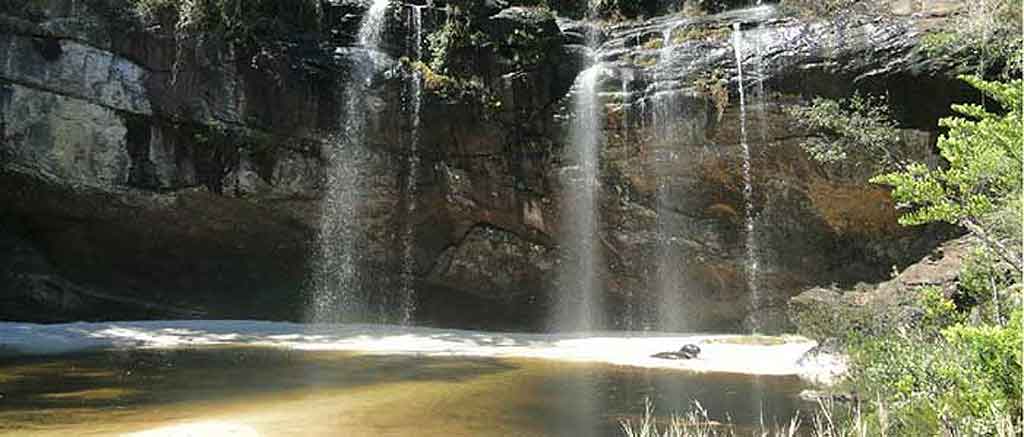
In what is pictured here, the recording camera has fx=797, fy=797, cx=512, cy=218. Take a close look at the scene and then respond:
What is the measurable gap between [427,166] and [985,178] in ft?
51.2

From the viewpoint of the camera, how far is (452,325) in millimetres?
21516

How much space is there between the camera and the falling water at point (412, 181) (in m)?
19.5

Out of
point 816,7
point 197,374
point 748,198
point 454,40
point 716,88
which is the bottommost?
point 197,374

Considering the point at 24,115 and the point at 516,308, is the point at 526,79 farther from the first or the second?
the point at 24,115

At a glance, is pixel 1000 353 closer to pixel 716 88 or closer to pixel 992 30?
pixel 992 30

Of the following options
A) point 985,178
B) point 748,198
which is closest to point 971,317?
point 985,178

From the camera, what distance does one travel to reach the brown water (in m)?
7.82

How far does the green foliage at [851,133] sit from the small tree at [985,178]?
8412 millimetres

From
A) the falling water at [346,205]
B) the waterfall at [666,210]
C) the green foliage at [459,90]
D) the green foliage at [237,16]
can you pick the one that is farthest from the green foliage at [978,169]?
the green foliage at [237,16]

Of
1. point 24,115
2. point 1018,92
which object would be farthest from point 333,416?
point 24,115

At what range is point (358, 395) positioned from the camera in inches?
381

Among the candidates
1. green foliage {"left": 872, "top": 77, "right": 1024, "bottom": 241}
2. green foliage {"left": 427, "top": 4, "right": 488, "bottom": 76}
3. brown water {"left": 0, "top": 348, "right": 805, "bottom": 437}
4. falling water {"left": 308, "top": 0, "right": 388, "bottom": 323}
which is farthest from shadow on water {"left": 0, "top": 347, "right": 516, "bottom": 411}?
green foliage {"left": 427, "top": 4, "right": 488, "bottom": 76}

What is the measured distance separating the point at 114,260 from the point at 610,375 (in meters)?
14.8

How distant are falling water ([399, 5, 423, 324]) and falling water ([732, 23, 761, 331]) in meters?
7.50
